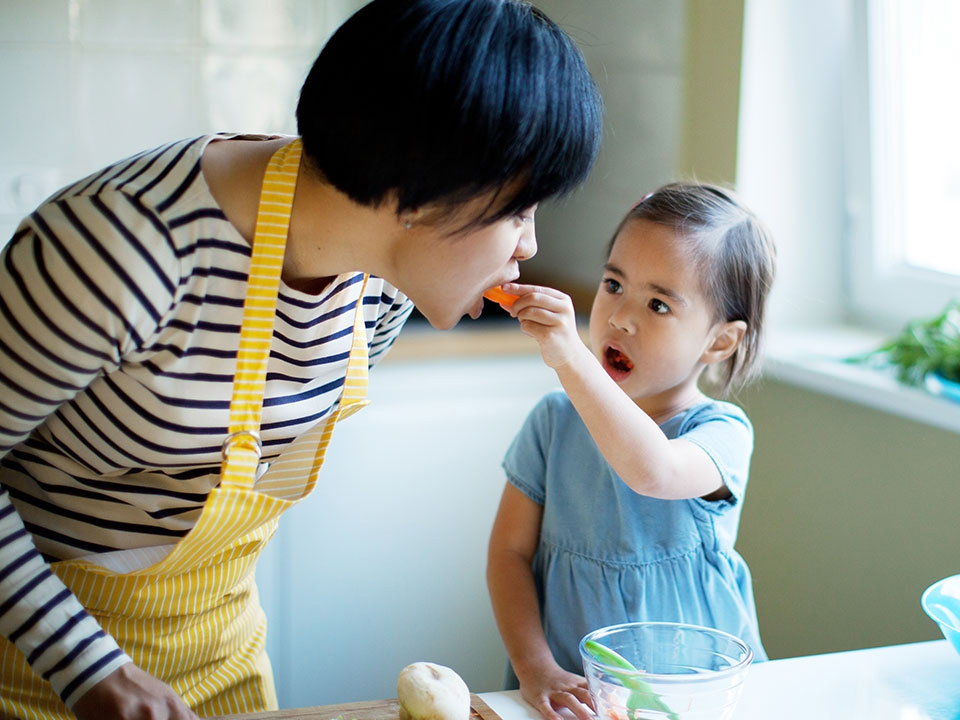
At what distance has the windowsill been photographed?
1435 mm

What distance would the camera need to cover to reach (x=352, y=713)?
88 centimetres

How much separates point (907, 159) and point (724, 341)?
761 millimetres

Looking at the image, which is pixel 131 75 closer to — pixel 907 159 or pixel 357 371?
pixel 357 371

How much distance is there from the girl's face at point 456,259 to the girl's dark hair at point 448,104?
2 centimetres

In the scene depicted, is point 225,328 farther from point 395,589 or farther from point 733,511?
point 395,589

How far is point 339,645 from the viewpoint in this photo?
1808 mm

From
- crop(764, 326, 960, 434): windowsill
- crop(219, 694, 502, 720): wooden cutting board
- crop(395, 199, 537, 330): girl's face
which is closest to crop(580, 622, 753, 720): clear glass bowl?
crop(219, 694, 502, 720): wooden cutting board

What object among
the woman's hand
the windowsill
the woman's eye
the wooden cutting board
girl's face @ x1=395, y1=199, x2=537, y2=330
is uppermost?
the woman's eye

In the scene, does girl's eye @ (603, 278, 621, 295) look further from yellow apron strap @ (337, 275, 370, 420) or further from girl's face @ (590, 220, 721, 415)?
yellow apron strap @ (337, 275, 370, 420)

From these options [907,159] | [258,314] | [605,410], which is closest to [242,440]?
[258,314]

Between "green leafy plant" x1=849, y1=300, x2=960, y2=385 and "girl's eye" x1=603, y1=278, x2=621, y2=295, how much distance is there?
557 mm

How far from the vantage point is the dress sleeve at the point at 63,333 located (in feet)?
2.53

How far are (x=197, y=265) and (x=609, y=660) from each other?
48 cm

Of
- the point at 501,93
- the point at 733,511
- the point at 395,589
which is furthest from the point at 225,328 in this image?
the point at 395,589
